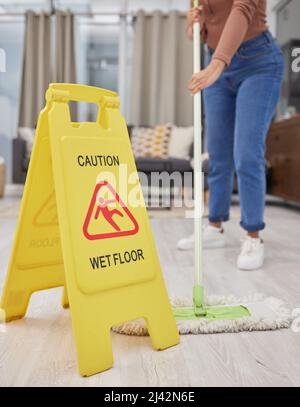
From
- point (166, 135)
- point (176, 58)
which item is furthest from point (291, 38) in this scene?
point (166, 135)

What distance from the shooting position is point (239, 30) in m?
Answer: 1.34

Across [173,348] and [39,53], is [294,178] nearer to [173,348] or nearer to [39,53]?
[173,348]

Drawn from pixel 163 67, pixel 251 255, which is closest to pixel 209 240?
pixel 251 255

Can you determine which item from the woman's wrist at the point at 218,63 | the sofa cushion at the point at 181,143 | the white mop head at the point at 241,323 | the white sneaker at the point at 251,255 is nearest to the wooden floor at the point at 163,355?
the white mop head at the point at 241,323

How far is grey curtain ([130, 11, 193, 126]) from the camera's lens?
4.96 meters

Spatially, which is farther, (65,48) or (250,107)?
(65,48)

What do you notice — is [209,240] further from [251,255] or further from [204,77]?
[204,77]

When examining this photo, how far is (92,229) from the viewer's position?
35.3 inches

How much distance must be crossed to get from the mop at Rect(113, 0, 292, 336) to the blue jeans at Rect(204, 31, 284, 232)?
47 cm

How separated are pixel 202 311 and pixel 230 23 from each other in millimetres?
868

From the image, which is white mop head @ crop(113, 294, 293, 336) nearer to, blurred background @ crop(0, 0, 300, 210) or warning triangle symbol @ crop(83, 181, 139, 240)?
warning triangle symbol @ crop(83, 181, 139, 240)

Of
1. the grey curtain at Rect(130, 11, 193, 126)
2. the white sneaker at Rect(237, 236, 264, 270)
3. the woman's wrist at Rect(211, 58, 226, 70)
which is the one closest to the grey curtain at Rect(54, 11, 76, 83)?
the grey curtain at Rect(130, 11, 193, 126)

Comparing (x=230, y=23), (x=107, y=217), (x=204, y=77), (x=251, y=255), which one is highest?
(x=230, y=23)

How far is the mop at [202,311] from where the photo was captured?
3.34ft
